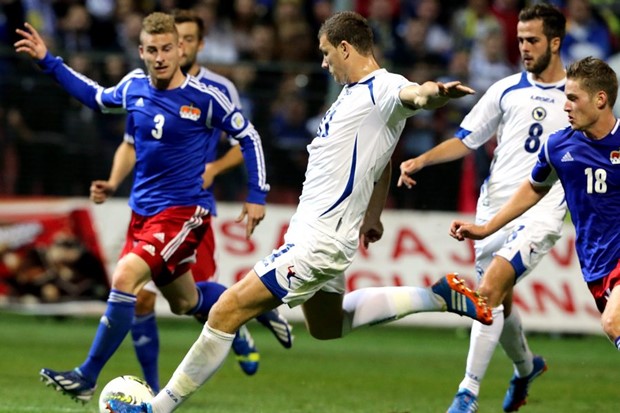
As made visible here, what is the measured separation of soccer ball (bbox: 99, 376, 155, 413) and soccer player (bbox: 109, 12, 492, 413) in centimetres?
6

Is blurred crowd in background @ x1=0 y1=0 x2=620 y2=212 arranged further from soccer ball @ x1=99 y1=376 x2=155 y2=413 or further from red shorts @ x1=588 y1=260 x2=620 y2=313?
soccer ball @ x1=99 y1=376 x2=155 y2=413

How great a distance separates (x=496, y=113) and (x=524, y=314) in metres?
5.41

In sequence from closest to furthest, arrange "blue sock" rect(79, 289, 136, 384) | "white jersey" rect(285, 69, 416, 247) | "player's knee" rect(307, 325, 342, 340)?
"white jersey" rect(285, 69, 416, 247), "player's knee" rect(307, 325, 342, 340), "blue sock" rect(79, 289, 136, 384)

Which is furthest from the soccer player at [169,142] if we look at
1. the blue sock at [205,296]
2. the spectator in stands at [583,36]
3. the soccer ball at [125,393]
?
the spectator in stands at [583,36]

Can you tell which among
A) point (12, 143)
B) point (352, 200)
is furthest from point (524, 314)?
point (352, 200)

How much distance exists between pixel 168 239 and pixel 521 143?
2.48 metres

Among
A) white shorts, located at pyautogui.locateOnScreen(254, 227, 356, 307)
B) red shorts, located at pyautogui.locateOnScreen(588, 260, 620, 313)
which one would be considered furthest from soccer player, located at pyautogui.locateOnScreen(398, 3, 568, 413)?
white shorts, located at pyautogui.locateOnScreen(254, 227, 356, 307)

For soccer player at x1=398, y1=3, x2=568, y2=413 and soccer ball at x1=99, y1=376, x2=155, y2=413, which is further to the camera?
soccer player at x1=398, y1=3, x2=568, y2=413

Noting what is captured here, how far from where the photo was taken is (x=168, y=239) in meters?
8.27

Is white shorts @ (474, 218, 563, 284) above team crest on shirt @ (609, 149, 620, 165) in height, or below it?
below

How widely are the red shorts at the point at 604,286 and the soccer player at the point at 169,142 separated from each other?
2360 millimetres

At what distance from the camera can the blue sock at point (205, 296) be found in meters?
8.84

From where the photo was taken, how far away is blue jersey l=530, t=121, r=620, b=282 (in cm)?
692

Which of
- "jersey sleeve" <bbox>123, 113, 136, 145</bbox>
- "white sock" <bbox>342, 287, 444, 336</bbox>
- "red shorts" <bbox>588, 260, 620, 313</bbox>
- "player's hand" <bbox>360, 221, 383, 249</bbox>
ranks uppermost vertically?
"jersey sleeve" <bbox>123, 113, 136, 145</bbox>
